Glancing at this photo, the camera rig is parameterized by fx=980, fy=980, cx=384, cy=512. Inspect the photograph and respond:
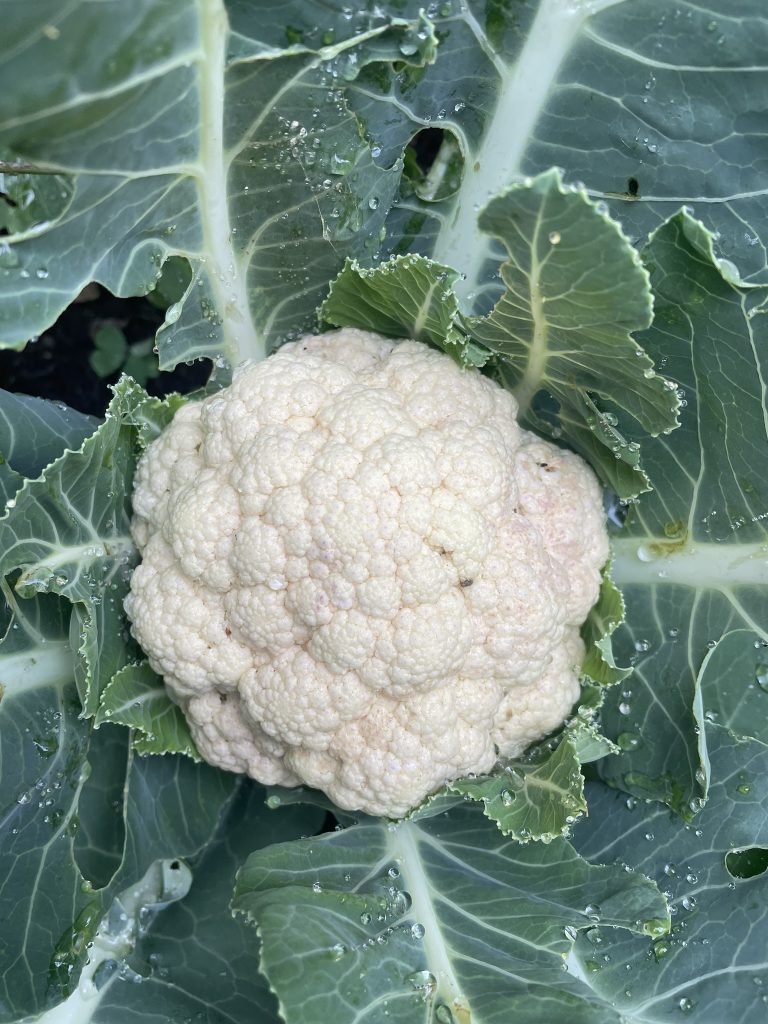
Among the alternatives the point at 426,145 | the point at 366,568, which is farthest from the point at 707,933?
the point at 426,145

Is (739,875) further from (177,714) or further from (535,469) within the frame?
(177,714)

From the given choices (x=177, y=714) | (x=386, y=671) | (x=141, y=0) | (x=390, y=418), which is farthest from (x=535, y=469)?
(x=141, y=0)

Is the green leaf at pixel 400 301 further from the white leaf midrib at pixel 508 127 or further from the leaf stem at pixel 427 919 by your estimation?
the leaf stem at pixel 427 919

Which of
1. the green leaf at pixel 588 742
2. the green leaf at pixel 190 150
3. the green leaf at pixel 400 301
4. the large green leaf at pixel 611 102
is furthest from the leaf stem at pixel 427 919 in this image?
the large green leaf at pixel 611 102

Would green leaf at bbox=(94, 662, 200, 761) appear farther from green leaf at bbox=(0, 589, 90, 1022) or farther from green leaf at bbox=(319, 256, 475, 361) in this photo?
green leaf at bbox=(319, 256, 475, 361)

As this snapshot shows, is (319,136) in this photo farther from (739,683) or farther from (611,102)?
(739,683)
